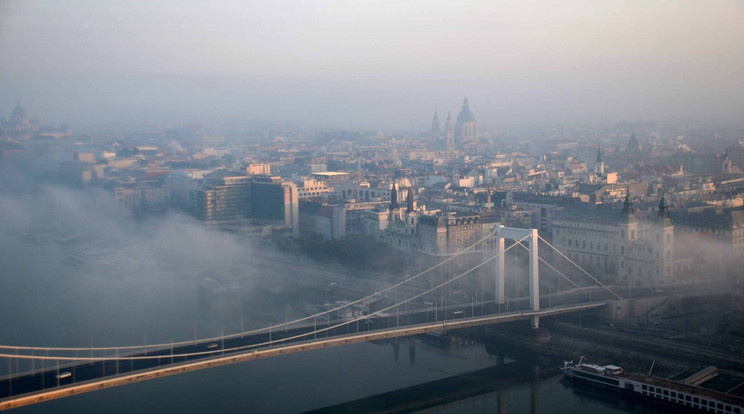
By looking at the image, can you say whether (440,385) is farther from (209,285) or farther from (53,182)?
(53,182)

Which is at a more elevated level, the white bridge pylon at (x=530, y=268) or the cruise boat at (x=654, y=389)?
the white bridge pylon at (x=530, y=268)

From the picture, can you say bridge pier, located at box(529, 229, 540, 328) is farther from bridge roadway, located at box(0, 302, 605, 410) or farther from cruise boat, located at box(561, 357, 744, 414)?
cruise boat, located at box(561, 357, 744, 414)

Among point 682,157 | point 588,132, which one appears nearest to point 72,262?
point 682,157

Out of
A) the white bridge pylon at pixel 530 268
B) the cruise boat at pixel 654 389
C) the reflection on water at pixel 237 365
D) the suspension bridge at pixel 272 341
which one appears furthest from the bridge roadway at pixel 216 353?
the cruise boat at pixel 654 389

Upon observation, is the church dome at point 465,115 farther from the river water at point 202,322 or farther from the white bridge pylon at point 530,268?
the white bridge pylon at point 530,268

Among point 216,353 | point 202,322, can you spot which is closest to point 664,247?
point 202,322

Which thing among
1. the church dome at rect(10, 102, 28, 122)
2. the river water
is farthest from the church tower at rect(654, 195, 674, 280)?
the church dome at rect(10, 102, 28, 122)
